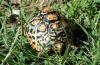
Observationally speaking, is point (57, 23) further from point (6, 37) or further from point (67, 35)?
point (6, 37)

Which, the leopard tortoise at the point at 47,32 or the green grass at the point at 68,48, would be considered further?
the leopard tortoise at the point at 47,32

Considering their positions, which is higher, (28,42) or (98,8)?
(98,8)

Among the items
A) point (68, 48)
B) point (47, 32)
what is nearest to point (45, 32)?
point (47, 32)

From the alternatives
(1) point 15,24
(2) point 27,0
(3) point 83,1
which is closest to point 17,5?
(2) point 27,0

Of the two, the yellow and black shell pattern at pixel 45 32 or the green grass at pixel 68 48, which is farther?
the yellow and black shell pattern at pixel 45 32

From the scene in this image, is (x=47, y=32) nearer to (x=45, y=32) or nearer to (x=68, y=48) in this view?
(x=45, y=32)
